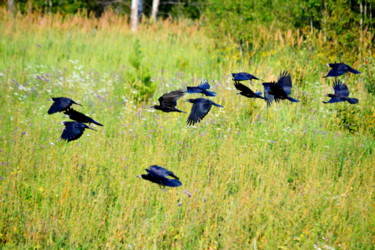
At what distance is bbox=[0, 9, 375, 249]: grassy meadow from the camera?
10.0 feet

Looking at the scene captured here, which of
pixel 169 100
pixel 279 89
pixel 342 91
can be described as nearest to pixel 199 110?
pixel 169 100

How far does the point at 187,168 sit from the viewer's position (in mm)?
3928

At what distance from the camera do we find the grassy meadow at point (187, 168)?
305cm

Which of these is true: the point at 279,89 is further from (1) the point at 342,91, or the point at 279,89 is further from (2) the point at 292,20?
(2) the point at 292,20

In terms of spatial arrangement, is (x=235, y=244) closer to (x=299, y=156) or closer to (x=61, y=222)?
(x=61, y=222)

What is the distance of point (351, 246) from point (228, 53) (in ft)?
18.9

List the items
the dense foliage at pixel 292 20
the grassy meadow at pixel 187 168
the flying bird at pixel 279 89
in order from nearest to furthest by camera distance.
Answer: the grassy meadow at pixel 187 168, the flying bird at pixel 279 89, the dense foliage at pixel 292 20

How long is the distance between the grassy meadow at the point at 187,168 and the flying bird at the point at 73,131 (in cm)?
45

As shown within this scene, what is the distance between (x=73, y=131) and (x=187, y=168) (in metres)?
1.22

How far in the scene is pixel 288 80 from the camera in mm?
3643

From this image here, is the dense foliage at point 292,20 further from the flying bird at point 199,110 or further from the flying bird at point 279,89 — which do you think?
the flying bird at point 199,110

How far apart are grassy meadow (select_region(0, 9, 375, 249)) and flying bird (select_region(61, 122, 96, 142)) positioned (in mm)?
453

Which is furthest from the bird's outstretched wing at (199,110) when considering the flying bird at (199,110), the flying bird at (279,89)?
the flying bird at (279,89)

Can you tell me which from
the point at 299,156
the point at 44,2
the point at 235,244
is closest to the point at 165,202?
the point at 235,244
